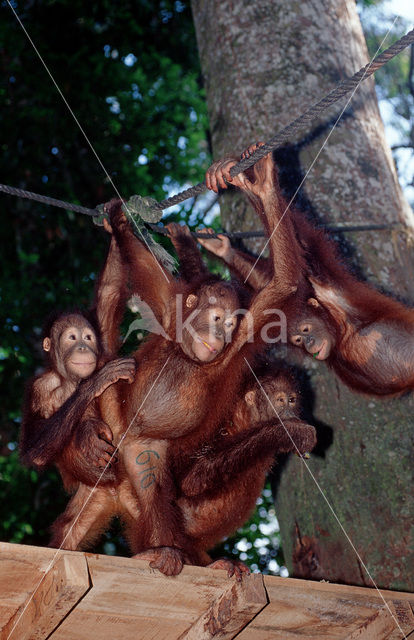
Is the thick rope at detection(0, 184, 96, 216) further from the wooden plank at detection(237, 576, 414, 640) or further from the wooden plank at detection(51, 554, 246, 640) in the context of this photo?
the wooden plank at detection(237, 576, 414, 640)

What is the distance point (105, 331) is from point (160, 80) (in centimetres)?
360

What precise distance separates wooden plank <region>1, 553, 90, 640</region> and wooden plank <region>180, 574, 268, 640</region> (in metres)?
0.43

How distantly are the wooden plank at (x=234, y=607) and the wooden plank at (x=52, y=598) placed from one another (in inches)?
17.1

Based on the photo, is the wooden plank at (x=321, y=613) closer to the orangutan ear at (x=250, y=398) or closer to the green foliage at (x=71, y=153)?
the orangutan ear at (x=250, y=398)

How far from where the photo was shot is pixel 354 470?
3246mm

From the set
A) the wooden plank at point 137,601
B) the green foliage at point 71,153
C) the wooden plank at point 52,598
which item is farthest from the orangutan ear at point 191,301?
the green foliage at point 71,153

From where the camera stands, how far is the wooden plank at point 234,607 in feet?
7.26

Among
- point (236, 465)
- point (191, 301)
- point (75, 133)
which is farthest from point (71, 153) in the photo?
point (236, 465)

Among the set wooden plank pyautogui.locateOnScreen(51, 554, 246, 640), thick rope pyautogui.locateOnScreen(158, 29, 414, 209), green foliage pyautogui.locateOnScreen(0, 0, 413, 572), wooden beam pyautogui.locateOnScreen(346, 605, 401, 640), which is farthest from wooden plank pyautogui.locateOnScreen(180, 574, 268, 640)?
green foliage pyautogui.locateOnScreen(0, 0, 413, 572)

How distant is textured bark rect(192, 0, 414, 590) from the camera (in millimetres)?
3156

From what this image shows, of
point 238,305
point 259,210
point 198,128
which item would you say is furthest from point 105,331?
point 198,128

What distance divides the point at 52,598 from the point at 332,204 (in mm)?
2298

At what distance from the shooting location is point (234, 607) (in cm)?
222

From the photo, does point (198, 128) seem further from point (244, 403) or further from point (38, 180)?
point (244, 403)
